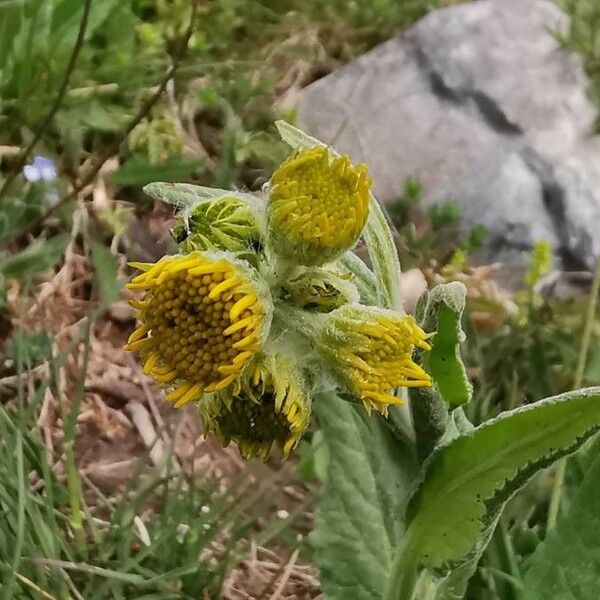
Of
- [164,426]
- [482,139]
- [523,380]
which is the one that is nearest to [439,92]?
[482,139]

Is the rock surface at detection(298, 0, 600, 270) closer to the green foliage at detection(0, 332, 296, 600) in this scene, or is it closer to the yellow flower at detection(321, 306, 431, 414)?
the green foliage at detection(0, 332, 296, 600)

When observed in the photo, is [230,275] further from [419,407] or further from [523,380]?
[523,380]

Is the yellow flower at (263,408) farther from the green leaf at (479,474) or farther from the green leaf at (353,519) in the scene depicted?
the green leaf at (353,519)

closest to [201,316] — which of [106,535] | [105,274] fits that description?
[106,535]

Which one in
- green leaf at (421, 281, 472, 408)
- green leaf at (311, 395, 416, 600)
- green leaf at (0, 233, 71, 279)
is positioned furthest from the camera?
green leaf at (0, 233, 71, 279)

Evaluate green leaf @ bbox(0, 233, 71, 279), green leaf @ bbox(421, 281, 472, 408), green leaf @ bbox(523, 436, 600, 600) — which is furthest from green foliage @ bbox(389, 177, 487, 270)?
green leaf @ bbox(421, 281, 472, 408)

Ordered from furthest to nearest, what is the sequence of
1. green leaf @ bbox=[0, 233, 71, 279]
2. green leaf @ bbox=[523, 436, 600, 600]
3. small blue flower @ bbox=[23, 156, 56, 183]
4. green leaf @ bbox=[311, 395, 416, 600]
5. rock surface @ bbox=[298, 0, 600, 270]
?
1. rock surface @ bbox=[298, 0, 600, 270]
2. small blue flower @ bbox=[23, 156, 56, 183]
3. green leaf @ bbox=[0, 233, 71, 279]
4. green leaf @ bbox=[311, 395, 416, 600]
5. green leaf @ bbox=[523, 436, 600, 600]

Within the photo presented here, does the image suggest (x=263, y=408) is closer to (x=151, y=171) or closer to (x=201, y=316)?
(x=201, y=316)
